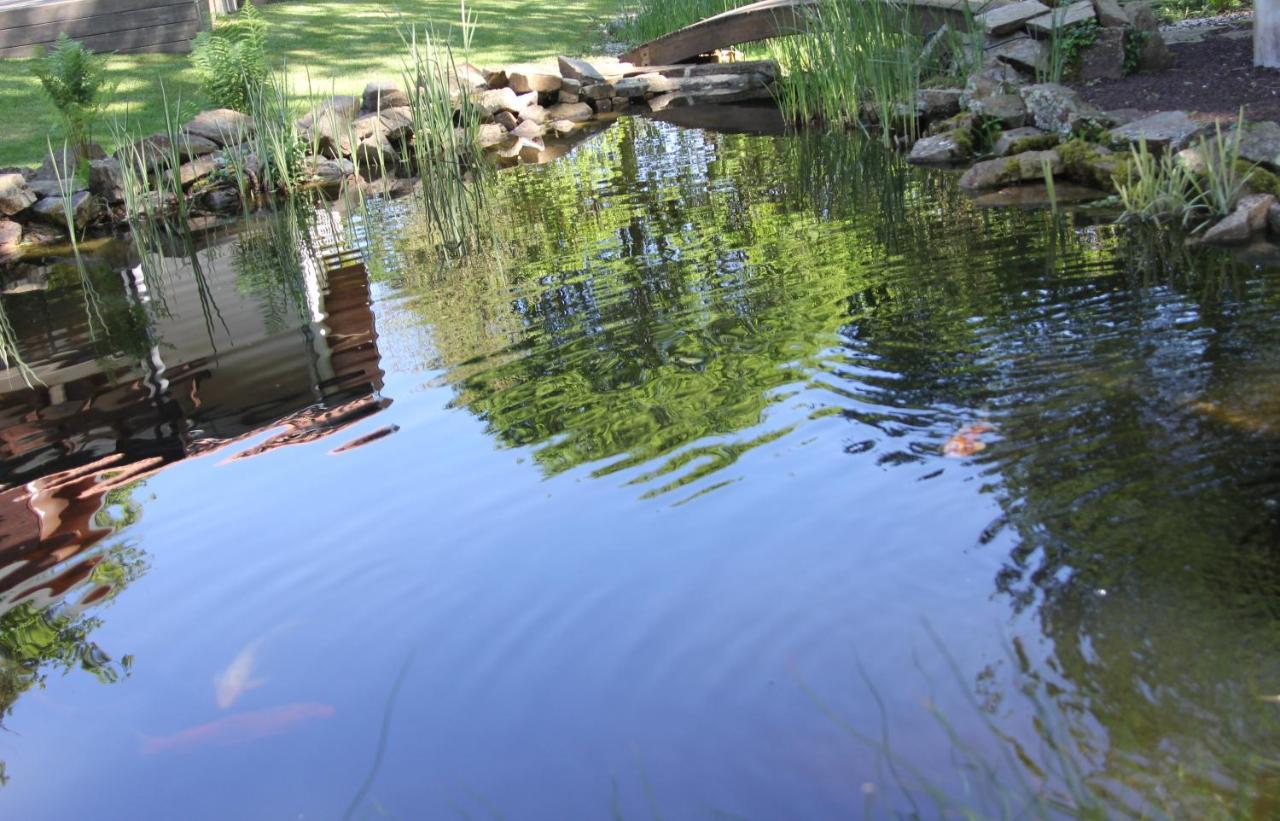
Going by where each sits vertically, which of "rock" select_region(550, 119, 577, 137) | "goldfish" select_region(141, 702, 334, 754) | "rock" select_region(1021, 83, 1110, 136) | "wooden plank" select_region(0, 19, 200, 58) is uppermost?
"wooden plank" select_region(0, 19, 200, 58)

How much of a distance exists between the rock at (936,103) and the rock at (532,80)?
587cm

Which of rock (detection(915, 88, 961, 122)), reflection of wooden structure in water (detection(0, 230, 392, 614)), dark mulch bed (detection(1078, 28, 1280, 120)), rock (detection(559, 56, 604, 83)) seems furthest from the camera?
rock (detection(559, 56, 604, 83))

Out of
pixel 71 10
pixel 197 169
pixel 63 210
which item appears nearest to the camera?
pixel 63 210

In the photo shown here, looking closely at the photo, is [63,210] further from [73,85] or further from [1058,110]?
[1058,110]

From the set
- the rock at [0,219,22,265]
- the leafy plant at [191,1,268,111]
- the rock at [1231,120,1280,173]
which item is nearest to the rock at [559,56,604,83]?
the leafy plant at [191,1,268,111]

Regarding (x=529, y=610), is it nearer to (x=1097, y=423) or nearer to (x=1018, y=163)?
(x=1097, y=423)

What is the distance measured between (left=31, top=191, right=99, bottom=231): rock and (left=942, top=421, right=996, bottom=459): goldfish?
8908mm

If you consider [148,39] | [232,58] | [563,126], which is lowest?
[563,126]

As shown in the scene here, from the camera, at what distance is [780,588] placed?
3037 millimetres

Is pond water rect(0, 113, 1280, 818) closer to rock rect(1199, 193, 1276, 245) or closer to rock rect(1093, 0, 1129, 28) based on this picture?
rock rect(1199, 193, 1276, 245)

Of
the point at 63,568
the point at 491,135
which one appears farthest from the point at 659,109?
the point at 63,568

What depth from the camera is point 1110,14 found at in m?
9.85

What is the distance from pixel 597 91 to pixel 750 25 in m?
2.15

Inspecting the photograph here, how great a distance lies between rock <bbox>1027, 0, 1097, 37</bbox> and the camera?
9.80 metres
